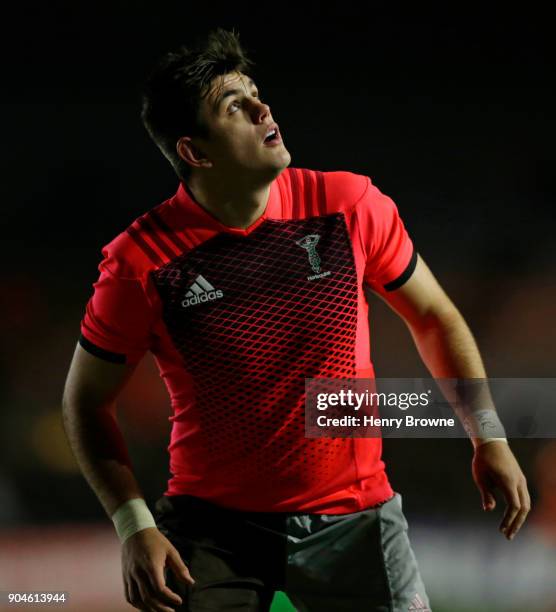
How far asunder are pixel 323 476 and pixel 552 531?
1.18 metres

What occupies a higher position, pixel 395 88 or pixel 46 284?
pixel 395 88

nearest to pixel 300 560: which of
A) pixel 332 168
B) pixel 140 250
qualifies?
pixel 140 250

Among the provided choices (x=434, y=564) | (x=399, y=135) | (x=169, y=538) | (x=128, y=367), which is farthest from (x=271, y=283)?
(x=434, y=564)

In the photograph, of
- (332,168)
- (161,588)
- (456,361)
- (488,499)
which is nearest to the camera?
(161,588)

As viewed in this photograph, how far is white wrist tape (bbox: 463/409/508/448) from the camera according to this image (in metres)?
1.57

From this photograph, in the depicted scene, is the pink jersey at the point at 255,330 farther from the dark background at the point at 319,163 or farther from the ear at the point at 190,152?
the dark background at the point at 319,163

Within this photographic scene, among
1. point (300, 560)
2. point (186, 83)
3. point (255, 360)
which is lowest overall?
point (300, 560)

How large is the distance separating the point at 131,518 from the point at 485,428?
63 cm

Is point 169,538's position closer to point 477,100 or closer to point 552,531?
point 552,531

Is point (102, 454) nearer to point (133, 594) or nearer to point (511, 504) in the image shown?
point (133, 594)

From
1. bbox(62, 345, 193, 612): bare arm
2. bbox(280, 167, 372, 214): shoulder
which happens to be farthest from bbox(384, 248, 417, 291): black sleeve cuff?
bbox(62, 345, 193, 612): bare arm

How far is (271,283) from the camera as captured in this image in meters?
1.65

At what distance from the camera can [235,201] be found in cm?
167

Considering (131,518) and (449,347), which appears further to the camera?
(449,347)
